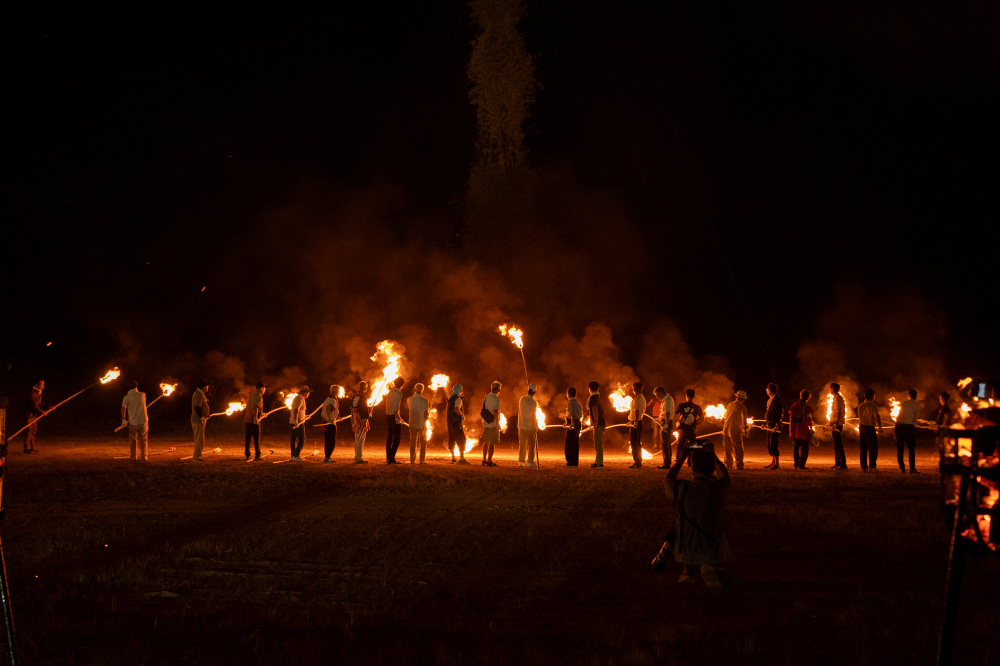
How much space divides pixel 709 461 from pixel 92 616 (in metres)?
5.29

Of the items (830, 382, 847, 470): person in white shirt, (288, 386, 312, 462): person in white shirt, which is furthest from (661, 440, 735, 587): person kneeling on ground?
(288, 386, 312, 462): person in white shirt

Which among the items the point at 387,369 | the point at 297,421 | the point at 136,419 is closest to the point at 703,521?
the point at 297,421

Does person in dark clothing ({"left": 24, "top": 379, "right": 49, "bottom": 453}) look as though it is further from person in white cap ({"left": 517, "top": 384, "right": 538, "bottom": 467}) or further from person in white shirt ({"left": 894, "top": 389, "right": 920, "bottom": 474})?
person in white shirt ({"left": 894, "top": 389, "right": 920, "bottom": 474})

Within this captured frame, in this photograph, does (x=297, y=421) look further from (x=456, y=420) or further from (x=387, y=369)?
(x=387, y=369)

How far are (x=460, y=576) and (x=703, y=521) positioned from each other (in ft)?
7.51

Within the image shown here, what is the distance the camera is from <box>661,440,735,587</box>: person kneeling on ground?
7.59m

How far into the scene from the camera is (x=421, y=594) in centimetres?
718

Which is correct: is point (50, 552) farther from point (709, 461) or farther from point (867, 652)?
point (867, 652)

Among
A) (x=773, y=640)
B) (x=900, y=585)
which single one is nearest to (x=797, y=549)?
(x=900, y=585)

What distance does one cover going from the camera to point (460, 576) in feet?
25.8

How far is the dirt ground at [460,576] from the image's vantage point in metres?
→ 5.88

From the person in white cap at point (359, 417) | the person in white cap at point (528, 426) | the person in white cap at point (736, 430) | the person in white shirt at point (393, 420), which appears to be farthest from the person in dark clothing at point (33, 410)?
the person in white cap at point (736, 430)

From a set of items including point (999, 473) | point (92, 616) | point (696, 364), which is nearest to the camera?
point (999, 473)

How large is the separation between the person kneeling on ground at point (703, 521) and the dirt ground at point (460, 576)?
24 centimetres
